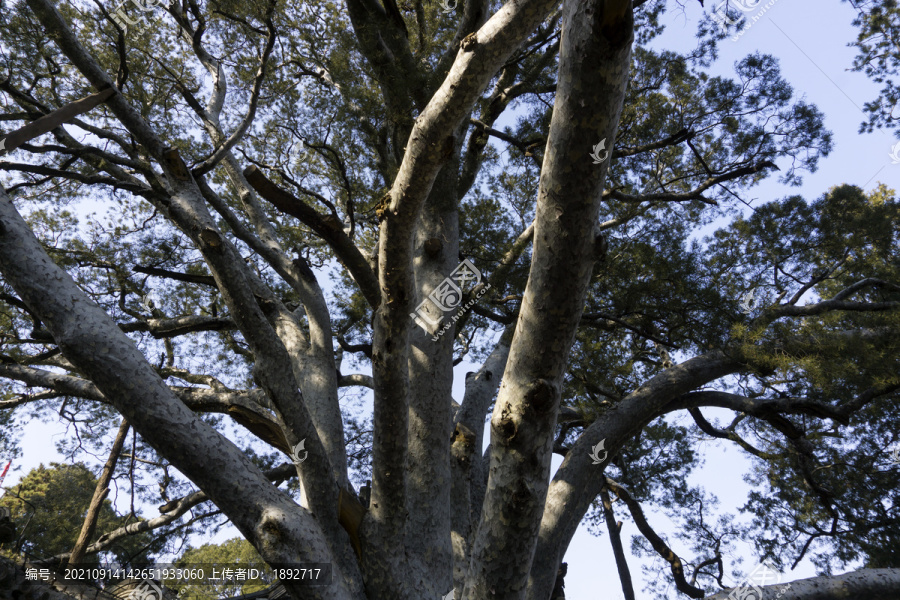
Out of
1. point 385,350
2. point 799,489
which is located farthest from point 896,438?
point 385,350

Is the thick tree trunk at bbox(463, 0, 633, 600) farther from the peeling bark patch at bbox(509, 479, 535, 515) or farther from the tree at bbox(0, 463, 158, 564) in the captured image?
the tree at bbox(0, 463, 158, 564)

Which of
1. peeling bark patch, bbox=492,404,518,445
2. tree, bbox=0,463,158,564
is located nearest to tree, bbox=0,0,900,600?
peeling bark patch, bbox=492,404,518,445

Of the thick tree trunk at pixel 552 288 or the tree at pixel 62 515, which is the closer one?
the thick tree trunk at pixel 552 288

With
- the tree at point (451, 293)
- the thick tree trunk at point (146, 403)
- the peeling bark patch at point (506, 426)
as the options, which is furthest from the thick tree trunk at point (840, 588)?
the thick tree trunk at point (146, 403)

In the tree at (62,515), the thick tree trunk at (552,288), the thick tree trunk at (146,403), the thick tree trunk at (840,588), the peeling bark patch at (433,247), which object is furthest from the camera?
the tree at (62,515)

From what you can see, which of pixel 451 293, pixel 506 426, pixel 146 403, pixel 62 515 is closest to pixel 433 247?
pixel 451 293

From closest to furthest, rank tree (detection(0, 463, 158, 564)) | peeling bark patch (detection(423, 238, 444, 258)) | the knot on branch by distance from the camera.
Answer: the knot on branch → peeling bark patch (detection(423, 238, 444, 258)) → tree (detection(0, 463, 158, 564))

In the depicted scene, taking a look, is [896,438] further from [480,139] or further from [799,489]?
[480,139]

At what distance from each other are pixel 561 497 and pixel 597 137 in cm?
252

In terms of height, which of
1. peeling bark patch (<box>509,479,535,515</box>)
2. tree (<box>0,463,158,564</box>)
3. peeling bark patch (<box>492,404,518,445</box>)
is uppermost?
tree (<box>0,463,158,564</box>)

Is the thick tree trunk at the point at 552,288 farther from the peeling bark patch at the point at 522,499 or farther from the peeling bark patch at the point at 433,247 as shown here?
the peeling bark patch at the point at 433,247

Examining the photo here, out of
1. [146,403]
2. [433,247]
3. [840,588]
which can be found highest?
[433,247]

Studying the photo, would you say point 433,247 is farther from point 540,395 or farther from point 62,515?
point 62,515

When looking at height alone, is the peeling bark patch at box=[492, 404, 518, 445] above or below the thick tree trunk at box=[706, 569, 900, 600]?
above
